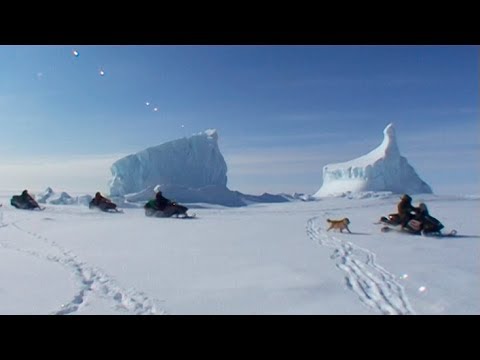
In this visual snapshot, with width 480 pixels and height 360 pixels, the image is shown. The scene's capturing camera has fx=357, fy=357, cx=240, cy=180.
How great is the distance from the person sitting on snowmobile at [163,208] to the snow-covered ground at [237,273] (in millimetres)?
3468

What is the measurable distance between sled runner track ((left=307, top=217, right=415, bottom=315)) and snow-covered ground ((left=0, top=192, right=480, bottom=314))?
0.04 feet

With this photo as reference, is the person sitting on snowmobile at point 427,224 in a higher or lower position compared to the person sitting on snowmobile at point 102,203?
lower

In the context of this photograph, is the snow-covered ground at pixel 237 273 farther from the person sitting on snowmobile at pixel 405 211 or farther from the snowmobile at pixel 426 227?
the person sitting on snowmobile at pixel 405 211

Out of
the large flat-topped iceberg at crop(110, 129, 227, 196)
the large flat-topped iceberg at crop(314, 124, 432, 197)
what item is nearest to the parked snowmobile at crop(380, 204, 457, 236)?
the large flat-topped iceberg at crop(110, 129, 227, 196)

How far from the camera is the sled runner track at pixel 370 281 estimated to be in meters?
3.77

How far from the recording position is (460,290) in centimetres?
421

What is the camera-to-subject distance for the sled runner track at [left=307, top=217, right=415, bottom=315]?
3774mm

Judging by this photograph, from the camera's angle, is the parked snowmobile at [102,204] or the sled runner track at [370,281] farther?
the parked snowmobile at [102,204]

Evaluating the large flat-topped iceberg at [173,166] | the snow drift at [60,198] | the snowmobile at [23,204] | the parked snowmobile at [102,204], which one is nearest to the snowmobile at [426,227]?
the parked snowmobile at [102,204]

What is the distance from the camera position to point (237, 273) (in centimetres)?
486

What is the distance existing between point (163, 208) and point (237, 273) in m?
7.47

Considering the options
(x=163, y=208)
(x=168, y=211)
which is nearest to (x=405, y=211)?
(x=168, y=211)
